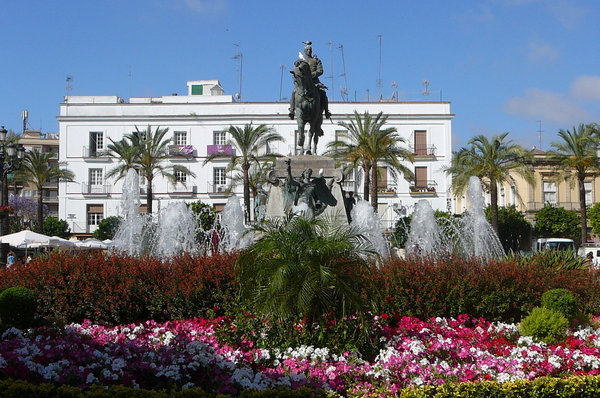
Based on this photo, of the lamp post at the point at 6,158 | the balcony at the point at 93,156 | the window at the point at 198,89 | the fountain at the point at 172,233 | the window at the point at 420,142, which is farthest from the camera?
the window at the point at 198,89

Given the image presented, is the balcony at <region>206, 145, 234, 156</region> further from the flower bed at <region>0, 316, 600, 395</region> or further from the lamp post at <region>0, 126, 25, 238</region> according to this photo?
the flower bed at <region>0, 316, 600, 395</region>

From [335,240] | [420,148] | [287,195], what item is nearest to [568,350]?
[335,240]

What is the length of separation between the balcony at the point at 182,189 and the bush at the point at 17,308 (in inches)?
1745

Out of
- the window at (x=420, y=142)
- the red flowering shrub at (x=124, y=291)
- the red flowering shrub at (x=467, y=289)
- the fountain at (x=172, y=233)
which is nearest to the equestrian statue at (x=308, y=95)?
the fountain at (x=172, y=233)

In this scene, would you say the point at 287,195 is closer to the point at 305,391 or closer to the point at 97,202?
the point at 305,391

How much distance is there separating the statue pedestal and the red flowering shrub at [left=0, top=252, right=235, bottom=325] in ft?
16.1

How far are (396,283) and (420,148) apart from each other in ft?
146

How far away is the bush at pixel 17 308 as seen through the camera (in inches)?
373

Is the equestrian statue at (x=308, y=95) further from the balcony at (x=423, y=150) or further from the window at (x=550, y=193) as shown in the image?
the window at (x=550, y=193)

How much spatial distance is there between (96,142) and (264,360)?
50308mm

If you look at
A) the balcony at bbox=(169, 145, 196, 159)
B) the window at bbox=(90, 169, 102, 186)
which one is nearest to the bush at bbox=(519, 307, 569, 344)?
the balcony at bbox=(169, 145, 196, 159)

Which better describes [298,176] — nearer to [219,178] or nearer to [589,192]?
[219,178]

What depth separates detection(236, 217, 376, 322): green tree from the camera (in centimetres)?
789

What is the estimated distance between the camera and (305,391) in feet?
21.2
